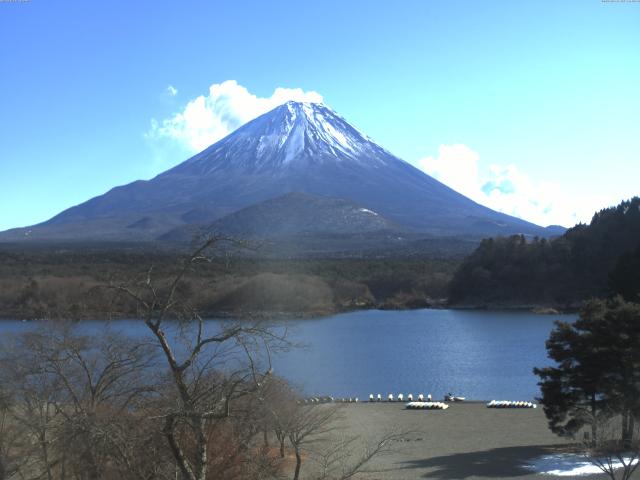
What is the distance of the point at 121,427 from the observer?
5523 mm

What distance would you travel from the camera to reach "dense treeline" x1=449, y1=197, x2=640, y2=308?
5041 centimetres

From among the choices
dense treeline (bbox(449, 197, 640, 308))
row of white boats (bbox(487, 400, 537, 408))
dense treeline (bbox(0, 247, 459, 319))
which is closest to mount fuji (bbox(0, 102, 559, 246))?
dense treeline (bbox(0, 247, 459, 319))

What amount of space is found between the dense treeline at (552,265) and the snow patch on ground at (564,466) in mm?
38337

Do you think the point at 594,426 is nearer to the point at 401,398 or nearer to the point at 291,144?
the point at 401,398

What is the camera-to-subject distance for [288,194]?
9675 centimetres

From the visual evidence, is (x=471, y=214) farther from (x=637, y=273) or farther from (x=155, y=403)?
(x=155, y=403)

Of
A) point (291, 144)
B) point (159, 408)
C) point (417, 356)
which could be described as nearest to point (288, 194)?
point (291, 144)

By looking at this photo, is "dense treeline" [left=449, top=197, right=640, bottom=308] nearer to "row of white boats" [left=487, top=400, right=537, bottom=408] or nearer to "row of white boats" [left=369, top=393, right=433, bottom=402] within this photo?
"row of white boats" [left=369, top=393, right=433, bottom=402]

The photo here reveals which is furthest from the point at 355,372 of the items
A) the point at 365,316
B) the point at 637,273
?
the point at 365,316

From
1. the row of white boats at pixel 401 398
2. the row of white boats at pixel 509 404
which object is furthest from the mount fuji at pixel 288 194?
the row of white boats at pixel 509 404

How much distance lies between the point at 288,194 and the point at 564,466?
85881mm

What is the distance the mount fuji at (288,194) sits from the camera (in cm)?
9288

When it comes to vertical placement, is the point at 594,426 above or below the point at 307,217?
below

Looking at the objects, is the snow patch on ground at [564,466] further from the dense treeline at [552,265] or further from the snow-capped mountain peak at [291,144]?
the snow-capped mountain peak at [291,144]
